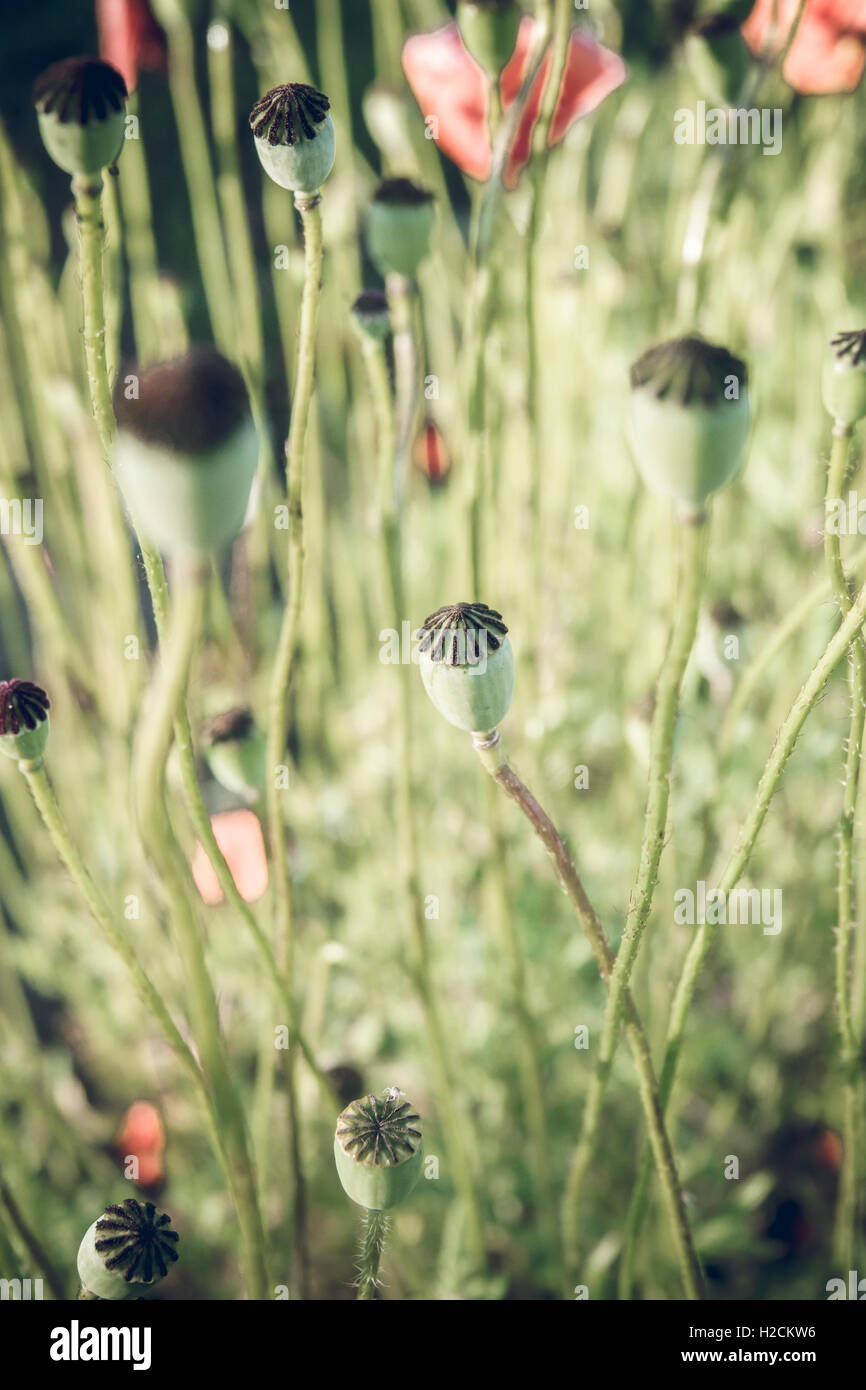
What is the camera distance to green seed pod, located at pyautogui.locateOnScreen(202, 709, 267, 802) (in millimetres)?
411

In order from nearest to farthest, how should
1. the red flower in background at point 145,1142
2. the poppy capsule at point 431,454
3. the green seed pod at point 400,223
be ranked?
the green seed pod at point 400,223, the red flower in background at point 145,1142, the poppy capsule at point 431,454

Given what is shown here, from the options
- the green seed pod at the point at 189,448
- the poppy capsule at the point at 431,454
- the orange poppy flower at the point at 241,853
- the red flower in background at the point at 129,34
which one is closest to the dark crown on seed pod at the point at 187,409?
the green seed pod at the point at 189,448

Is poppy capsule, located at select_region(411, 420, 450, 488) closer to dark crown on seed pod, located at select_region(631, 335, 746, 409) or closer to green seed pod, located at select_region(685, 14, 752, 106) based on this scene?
green seed pod, located at select_region(685, 14, 752, 106)

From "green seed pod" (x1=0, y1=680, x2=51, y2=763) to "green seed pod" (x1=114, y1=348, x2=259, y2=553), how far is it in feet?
0.42

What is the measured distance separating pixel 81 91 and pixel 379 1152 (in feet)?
1.01

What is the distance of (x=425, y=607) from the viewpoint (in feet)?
3.03

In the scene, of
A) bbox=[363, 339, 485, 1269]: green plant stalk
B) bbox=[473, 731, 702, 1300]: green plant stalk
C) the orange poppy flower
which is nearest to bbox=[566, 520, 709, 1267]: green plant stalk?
bbox=[473, 731, 702, 1300]: green plant stalk

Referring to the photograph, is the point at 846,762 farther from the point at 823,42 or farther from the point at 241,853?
the point at 823,42

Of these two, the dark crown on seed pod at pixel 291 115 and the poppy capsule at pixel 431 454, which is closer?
the dark crown on seed pod at pixel 291 115

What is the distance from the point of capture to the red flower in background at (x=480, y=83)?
53 cm

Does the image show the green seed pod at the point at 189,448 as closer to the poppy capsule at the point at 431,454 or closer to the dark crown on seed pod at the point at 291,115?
the dark crown on seed pod at the point at 291,115

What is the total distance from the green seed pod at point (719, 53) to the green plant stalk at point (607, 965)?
307 mm

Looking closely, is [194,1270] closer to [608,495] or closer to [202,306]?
[608,495]

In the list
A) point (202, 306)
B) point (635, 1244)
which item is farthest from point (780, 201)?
point (635, 1244)
